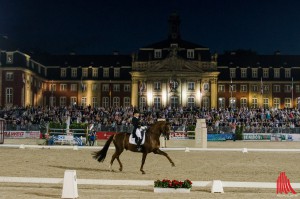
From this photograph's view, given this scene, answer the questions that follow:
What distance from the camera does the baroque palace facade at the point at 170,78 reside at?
87688 mm

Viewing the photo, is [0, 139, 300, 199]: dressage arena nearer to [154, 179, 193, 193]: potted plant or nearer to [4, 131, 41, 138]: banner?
[154, 179, 193, 193]: potted plant

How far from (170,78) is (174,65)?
7.52 ft

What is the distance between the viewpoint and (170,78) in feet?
287

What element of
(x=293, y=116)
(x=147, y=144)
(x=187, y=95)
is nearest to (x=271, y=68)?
(x=187, y=95)

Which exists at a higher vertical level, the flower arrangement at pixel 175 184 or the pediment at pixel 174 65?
the pediment at pixel 174 65

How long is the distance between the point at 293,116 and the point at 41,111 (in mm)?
28228

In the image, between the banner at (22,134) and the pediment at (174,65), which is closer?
the banner at (22,134)

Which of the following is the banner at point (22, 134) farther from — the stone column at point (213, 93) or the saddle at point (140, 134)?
the stone column at point (213, 93)

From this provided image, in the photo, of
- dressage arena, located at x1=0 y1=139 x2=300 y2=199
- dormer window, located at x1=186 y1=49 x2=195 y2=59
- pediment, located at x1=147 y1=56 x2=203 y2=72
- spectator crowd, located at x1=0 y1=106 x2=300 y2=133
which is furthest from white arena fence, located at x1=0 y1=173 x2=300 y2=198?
dormer window, located at x1=186 y1=49 x2=195 y2=59

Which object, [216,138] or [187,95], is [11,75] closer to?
[187,95]

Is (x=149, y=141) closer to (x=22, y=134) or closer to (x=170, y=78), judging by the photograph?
(x=22, y=134)

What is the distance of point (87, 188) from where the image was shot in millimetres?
13773

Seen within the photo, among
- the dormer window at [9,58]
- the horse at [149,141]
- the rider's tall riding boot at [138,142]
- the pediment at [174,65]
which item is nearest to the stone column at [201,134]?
the horse at [149,141]

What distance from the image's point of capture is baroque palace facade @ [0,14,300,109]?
288ft
